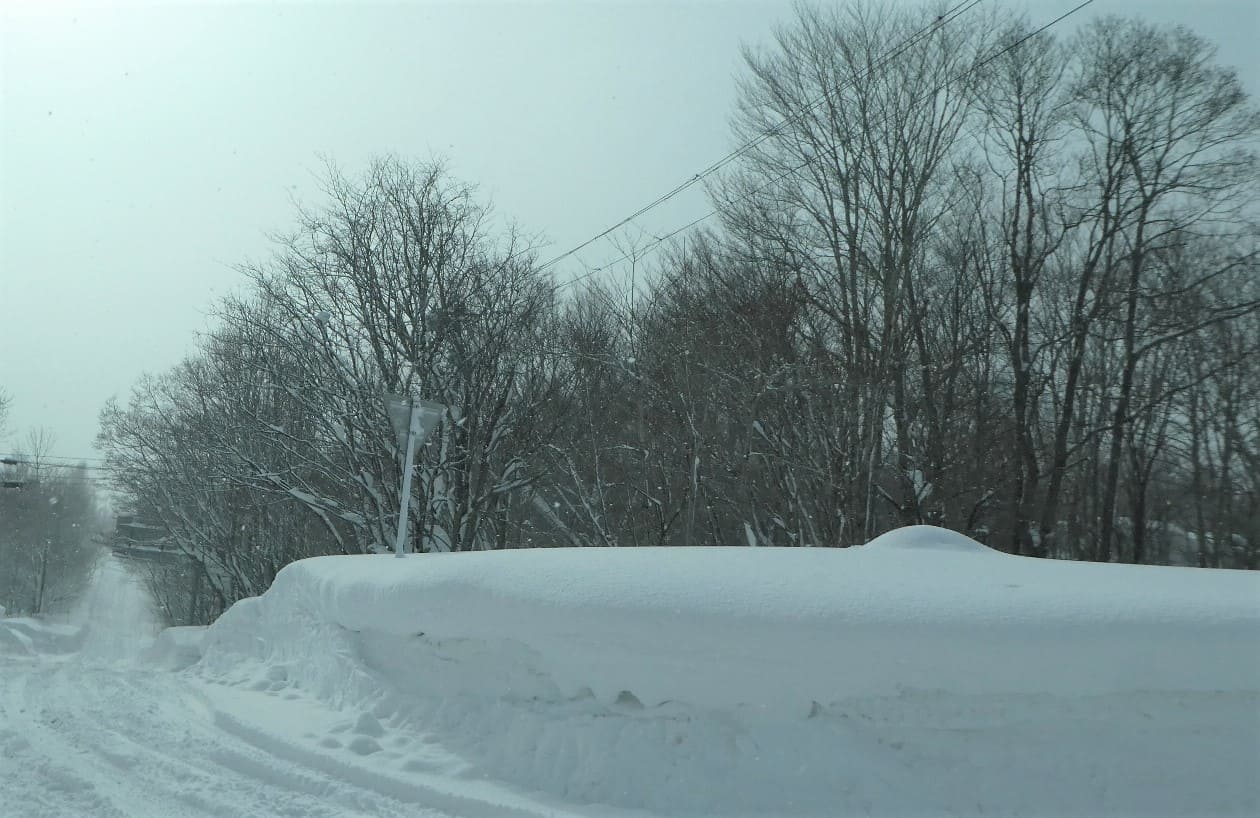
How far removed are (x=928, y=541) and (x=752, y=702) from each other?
8.53 feet

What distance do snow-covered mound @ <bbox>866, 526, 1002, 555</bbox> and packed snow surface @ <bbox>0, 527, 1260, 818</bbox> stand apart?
2 cm

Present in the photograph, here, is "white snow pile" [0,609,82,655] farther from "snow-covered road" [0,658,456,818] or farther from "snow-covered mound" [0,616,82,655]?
"snow-covered road" [0,658,456,818]

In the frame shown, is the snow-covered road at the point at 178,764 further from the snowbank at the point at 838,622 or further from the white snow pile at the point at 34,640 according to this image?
the white snow pile at the point at 34,640

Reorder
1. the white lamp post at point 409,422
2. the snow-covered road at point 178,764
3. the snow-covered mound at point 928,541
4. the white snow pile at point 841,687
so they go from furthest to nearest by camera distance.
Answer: the white lamp post at point 409,422
the snow-covered mound at point 928,541
the snow-covered road at point 178,764
the white snow pile at point 841,687

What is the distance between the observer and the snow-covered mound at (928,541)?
21.6ft

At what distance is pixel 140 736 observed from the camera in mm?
6926

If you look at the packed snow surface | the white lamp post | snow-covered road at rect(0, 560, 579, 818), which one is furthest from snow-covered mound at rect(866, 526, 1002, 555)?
the white lamp post

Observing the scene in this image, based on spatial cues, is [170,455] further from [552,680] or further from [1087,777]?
[1087,777]

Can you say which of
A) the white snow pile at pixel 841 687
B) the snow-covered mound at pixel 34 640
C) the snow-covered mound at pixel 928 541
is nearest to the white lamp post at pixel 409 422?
the white snow pile at pixel 841 687

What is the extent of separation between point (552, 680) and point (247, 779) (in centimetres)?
205

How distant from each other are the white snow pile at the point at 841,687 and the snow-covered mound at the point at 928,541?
46 cm

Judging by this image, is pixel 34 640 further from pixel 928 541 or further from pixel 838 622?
pixel 838 622

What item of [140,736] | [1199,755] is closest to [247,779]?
[140,736]

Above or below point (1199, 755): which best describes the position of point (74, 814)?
below
